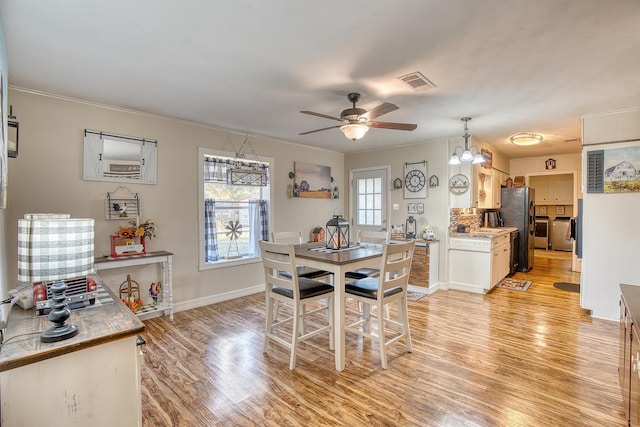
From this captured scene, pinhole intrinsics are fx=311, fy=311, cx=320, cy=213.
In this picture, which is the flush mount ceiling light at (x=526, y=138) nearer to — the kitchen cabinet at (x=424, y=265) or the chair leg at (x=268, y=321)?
the kitchen cabinet at (x=424, y=265)

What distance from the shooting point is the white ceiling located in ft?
5.84

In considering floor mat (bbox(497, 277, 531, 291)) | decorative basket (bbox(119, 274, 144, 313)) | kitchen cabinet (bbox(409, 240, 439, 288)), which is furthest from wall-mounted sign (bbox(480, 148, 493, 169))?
decorative basket (bbox(119, 274, 144, 313))

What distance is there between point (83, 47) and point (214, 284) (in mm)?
3046

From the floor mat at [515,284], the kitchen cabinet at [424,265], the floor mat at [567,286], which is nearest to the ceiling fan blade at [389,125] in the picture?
the kitchen cabinet at [424,265]

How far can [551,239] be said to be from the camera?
8.95 metres

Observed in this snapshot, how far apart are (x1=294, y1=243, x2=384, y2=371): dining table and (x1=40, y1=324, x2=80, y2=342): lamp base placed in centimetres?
167

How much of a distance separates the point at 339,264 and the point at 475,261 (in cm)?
325

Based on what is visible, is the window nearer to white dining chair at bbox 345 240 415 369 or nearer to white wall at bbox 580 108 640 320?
white dining chair at bbox 345 240 415 369

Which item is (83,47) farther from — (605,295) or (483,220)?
(483,220)

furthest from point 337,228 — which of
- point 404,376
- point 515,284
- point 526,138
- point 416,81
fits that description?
point 515,284

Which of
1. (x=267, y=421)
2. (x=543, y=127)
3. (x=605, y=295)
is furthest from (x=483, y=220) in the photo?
(x=267, y=421)

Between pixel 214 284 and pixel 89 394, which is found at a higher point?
pixel 89 394

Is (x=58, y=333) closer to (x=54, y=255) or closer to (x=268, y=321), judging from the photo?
(x=54, y=255)

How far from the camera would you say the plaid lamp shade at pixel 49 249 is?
4.08ft
